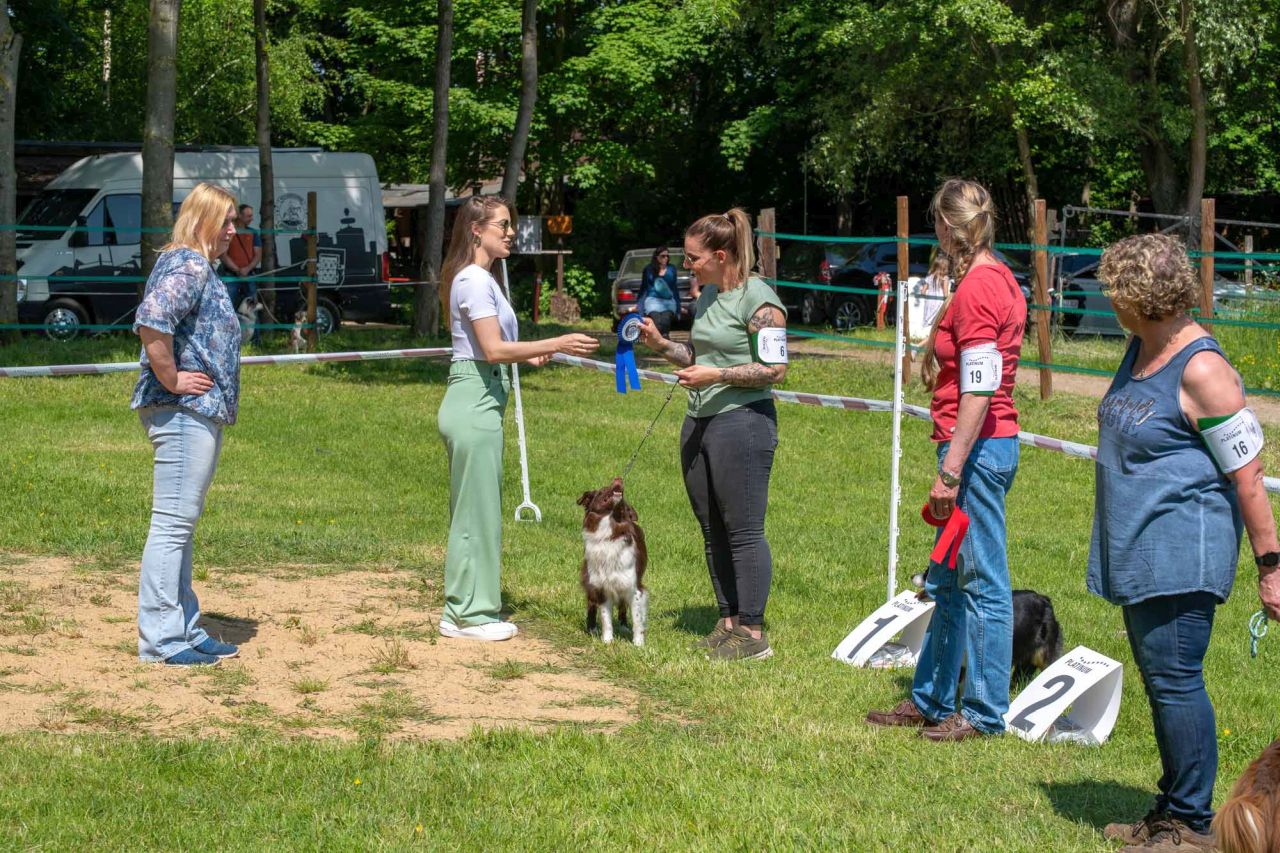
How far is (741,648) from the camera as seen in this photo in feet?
20.9

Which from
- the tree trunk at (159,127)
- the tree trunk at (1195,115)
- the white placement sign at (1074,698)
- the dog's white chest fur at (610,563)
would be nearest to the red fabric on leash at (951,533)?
the white placement sign at (1074,698)

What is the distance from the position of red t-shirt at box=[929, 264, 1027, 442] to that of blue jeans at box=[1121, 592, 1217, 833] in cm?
103

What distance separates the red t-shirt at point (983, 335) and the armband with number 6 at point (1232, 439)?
1.06 m

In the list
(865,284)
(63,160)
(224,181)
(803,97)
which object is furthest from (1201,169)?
(63,160)

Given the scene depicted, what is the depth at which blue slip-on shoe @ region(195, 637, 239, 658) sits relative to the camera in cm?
617

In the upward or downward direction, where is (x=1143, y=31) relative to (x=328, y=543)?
upward

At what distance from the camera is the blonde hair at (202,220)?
584 cm

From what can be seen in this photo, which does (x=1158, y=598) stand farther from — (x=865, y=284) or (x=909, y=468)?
(x=865, y=284)

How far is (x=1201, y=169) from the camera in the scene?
983 inches

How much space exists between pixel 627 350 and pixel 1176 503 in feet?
10.6

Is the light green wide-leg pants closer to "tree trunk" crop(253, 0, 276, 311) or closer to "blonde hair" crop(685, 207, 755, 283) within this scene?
"blonde hair" crop(685, 207, 755, 283)

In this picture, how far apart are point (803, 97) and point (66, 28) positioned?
14894 millimetres

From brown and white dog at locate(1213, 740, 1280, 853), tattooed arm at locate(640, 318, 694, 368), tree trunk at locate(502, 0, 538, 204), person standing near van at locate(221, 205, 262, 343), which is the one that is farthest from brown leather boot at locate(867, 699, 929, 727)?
tree trunk at locate(502, 0, 538, 204)

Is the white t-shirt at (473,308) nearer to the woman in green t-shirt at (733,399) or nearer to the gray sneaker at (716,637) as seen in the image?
the woman in green t-shirt at (733,399)
